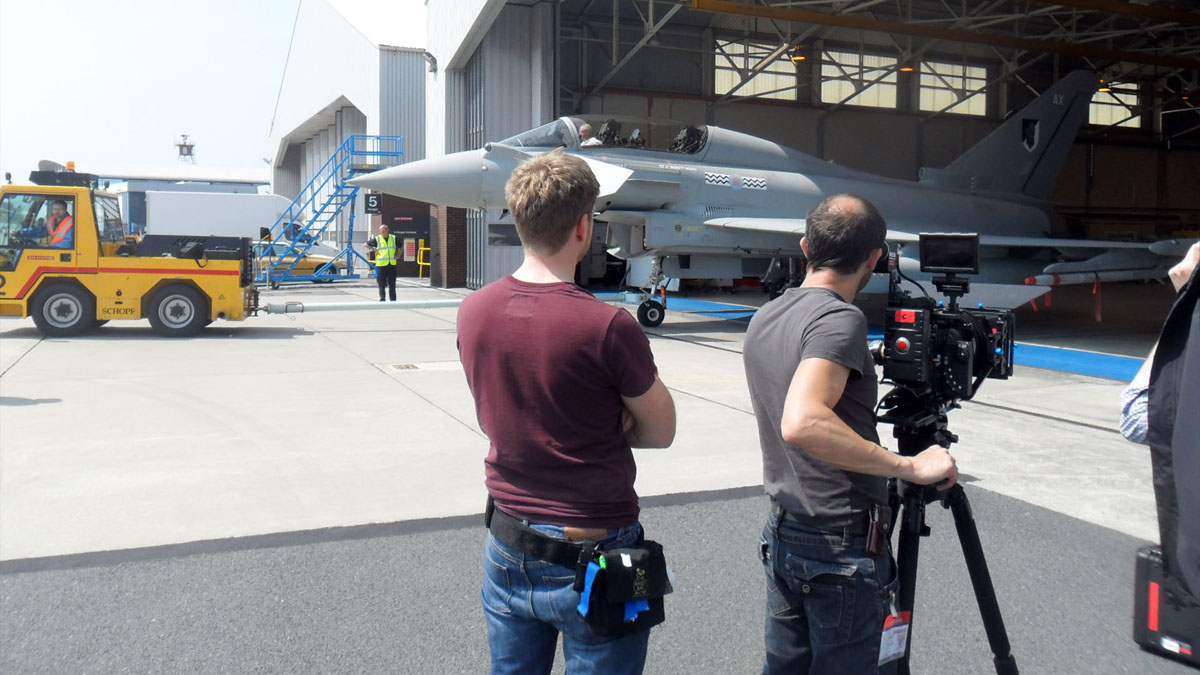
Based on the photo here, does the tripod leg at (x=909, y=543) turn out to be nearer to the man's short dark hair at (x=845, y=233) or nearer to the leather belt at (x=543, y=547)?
the man's short dark hair at (x=845, y=233)

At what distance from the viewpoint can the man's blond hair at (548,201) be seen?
2.10m

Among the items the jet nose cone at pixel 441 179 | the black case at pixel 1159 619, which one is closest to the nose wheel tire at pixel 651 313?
the jet nose cone at pixel 441 179

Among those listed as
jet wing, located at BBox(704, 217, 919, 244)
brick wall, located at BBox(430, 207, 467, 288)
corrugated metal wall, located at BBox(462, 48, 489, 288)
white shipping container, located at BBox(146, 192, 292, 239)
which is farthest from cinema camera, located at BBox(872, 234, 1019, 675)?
white shipping container, located at BBox(146, 192, 292, 239)

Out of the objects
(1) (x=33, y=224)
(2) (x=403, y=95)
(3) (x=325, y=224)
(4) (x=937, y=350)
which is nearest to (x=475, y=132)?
(3) (x=325, y=224)

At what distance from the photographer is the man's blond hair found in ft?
6.88

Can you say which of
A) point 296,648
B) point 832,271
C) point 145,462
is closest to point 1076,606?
point 832,271

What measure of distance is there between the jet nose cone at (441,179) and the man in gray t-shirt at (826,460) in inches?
435

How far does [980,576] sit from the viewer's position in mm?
2625

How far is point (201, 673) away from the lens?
10.7 ft

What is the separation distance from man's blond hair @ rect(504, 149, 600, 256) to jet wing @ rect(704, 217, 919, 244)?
11.4 metres

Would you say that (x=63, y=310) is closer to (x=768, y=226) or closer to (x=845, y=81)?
(x=768, y=226)

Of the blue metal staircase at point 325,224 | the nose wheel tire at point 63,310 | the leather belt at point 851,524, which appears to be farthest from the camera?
the blue metal staircase at point 325,224

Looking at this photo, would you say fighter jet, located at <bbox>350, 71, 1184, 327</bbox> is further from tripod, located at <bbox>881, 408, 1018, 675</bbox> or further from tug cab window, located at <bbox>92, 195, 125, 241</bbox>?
tripod, located at <bbox>881, 408, 1018, 675</bbox>

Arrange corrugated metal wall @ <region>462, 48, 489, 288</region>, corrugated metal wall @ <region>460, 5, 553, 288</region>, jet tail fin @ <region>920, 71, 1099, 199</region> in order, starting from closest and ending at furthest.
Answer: jet tail fin @ <region>920, 71, 1099, 199</region> → corrugated metal wall @ <region>460, 5, 553, 288</region> → corrugated metal wall @ <region>462, 48, 489, 288</region>
